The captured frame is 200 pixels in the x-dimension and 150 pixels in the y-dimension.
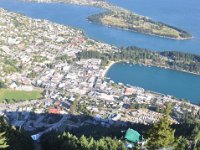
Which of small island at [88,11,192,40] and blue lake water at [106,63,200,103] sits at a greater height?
small island at [88,11,192,40]

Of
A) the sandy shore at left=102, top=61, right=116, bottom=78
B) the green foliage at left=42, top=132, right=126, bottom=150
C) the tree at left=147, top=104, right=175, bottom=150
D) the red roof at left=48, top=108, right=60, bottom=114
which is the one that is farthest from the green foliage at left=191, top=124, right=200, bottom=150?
the sandy shore at left=102, top=61, right=116, bottom=78

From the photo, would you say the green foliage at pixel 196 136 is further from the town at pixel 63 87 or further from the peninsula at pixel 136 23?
the peninsula at pixel 136 23

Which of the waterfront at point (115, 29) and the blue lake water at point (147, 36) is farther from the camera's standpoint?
the waterfront at point (115, 29)

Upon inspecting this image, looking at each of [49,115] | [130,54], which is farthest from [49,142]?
[130,54]

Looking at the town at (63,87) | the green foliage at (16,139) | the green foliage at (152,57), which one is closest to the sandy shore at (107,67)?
the town at (63,87)

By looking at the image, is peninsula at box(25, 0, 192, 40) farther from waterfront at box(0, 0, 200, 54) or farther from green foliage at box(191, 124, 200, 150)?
green foliage at box(191, 124, 200, 150)

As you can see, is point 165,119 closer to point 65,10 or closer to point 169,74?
point 169,74
